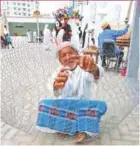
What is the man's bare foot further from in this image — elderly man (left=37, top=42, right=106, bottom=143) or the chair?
the chair


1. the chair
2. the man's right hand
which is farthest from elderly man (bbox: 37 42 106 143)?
the chair

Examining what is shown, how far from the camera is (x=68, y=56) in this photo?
2375mm

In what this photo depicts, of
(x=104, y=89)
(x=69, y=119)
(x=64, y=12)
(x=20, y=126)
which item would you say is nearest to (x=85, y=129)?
(x=69, y=119)

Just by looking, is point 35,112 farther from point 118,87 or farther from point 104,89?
point 118,87

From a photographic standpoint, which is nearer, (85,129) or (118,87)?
(85,129)

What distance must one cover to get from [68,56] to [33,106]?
3.61 ft

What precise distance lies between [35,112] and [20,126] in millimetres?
454

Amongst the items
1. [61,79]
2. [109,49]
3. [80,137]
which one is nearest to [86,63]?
[61,79]

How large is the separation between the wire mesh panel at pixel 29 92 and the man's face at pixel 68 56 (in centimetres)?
20

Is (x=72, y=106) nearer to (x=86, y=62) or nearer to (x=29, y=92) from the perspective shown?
(x=86, y=62)

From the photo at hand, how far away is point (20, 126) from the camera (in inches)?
107

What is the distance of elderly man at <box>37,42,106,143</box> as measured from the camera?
2463 millimetres

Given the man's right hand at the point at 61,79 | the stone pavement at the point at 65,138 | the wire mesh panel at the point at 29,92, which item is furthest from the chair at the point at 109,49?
the man's right hand at the point at 61,79

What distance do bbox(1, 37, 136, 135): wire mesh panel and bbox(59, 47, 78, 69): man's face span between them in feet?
0.64
